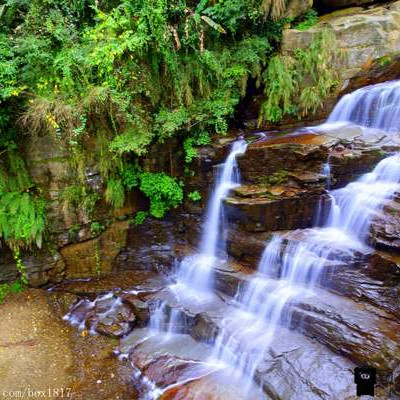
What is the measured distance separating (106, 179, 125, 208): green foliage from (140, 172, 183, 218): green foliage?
43 centimetres

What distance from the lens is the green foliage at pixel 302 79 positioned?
25.2 feet

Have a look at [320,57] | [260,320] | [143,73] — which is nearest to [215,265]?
[260,320]

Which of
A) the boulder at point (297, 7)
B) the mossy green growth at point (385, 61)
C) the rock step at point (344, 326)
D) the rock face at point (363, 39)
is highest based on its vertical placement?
the boulder at point (297, 7)

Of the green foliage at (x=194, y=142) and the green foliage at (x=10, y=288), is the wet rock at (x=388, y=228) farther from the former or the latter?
the green foliage at (x=10, y=288)

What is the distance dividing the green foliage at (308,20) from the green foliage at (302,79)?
2.15 ft

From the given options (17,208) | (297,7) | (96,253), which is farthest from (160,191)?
(297,7)

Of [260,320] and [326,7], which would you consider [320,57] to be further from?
[260,320]

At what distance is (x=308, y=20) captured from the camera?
8484 millimetres

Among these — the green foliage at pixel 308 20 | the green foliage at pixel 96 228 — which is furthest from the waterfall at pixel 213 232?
the green foliage at pixel 308 20

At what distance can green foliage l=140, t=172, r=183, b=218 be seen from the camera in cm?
719

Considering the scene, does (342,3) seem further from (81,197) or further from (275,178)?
(81,197)

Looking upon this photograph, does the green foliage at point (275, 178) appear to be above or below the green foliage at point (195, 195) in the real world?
above

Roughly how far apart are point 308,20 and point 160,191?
5704 mm

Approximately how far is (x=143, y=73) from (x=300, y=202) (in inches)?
157
